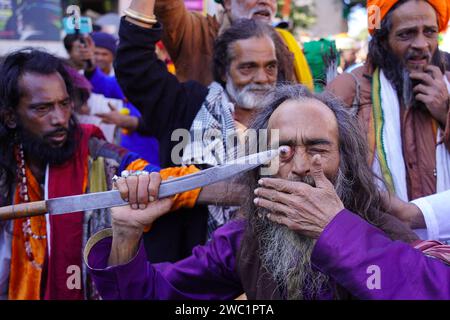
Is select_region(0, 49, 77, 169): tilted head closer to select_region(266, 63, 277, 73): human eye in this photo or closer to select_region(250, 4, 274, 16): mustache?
select_region(266, 63, 277, 73): human eye

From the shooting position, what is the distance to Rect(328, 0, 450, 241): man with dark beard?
121 inches

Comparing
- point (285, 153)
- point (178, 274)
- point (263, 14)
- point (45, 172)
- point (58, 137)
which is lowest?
point (178, 274)

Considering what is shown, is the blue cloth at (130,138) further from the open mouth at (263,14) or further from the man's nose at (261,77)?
the man's nose at (261,77)

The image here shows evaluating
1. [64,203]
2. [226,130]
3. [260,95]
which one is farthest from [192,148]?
[64,203]

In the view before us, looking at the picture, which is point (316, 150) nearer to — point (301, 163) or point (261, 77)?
point (301, 163)

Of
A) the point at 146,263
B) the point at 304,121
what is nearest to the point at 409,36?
the point at 304,121

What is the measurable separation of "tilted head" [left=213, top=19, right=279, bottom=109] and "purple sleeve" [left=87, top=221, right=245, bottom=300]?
1053mm

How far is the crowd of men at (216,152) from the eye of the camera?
7.64 feet

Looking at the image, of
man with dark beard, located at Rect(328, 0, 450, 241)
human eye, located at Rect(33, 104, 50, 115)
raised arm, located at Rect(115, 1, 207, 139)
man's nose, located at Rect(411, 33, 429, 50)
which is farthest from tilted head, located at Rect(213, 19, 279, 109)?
human eye, located at Rect(33, 104, 50, 115)

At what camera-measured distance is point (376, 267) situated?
1866 millimetres

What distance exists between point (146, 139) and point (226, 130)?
6.83ft

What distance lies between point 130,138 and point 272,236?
314cm

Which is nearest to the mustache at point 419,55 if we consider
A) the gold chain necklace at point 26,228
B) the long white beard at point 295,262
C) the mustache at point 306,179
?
the long white beard at point 295,262

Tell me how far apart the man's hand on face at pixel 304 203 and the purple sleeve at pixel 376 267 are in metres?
Result: 0.06
